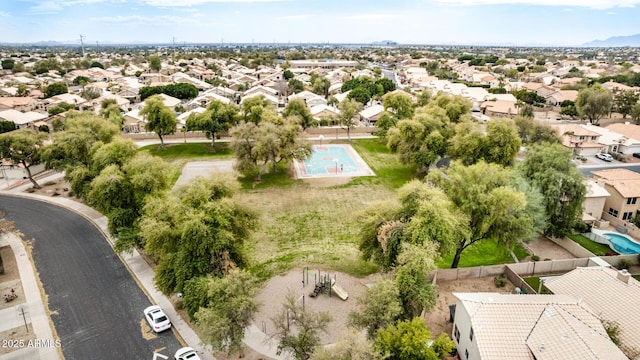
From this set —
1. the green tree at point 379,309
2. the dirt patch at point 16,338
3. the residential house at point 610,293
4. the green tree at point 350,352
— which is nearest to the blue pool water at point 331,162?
the residential house at point 610,293

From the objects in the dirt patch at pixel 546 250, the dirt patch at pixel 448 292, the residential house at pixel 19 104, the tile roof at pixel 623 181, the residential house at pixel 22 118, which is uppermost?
the residential house at pixel 19 104

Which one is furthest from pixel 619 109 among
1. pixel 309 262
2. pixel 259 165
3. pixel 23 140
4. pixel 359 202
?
pixel 23 140

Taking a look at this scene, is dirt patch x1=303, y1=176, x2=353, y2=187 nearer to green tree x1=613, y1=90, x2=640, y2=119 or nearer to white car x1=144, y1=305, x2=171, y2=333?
white car x1=144, y1=305, x2=171, y2=333

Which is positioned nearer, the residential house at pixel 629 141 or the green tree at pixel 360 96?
the residential house at pixel 629 141

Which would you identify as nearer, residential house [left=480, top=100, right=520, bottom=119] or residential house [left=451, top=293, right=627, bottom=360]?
residential house [left=451, top=293, right=627, bottom=360]

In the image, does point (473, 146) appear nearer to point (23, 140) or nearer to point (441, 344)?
point (441, 344)

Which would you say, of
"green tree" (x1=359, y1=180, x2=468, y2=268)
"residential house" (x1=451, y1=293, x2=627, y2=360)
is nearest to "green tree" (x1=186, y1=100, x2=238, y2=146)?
"green tree" (x1=359, y1=180, x2=468, y2=268)

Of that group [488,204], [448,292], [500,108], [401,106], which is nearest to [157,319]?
[448,292]

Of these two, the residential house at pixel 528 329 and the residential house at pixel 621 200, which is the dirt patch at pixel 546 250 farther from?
the residential house at pixel 528 329
